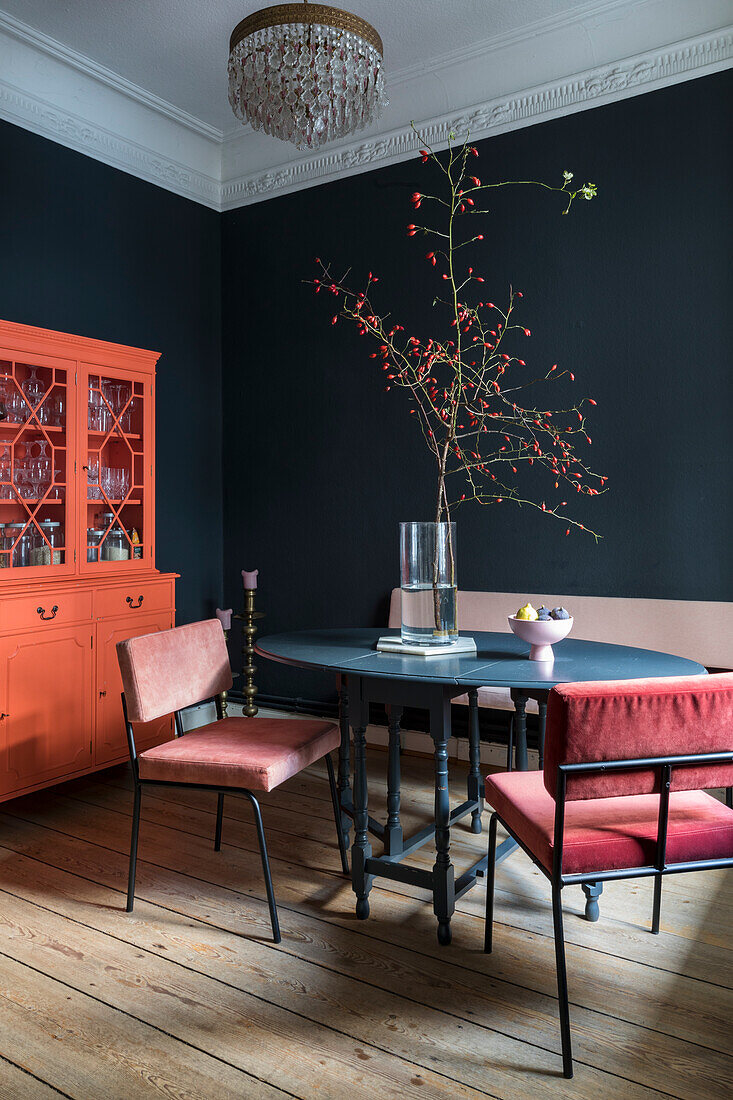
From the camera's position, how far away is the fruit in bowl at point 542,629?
98.3 inches

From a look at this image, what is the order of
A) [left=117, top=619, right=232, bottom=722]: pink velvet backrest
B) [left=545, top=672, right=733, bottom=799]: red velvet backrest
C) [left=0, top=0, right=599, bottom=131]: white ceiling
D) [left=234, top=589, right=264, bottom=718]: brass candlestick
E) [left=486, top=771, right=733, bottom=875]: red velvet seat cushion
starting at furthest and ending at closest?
[left=234, top=589, right=264, bottom=718]: brass candlestick
[left=0, top=0, right=599, bottom=131]: white ceiling
[left=117, top=619, right=232, bottom=722]: pink velvet backrest
[left=486, top=771, right=733, bottom=875]: red velvet seat cushion
[left=545, top=672, right=733, bottom=799]: red velvet backrest

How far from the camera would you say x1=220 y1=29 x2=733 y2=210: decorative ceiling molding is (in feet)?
11.9

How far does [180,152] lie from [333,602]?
9.42ft

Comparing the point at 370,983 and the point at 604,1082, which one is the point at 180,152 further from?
the point at 604,1082

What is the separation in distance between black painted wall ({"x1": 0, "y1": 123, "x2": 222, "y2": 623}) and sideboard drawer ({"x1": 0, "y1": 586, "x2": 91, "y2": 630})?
1073mm

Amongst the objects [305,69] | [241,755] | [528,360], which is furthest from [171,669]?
[528,360]

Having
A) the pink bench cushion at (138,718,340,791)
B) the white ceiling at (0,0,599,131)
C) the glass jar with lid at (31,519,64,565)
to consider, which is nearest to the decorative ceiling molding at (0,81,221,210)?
the white ceiling at (0,0,599,131)

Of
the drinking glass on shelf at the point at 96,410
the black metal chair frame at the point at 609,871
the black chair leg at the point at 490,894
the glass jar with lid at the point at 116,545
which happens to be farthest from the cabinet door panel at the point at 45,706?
the black metal chair frame at the point at 609,871

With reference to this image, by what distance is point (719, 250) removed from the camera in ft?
11.8

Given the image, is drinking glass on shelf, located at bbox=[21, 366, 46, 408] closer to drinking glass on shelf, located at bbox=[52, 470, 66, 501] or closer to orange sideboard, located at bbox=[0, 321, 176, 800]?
orange sideboard, located at bbox=[0, 321, 176, 800]

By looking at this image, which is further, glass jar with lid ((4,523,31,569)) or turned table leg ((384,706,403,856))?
glass jar with lid ((4,523,31,569))

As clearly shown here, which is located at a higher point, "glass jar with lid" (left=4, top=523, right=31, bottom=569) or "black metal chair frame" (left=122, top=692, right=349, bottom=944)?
"glass jar with lid" (left=4, top=523, right=31, bottom=569)

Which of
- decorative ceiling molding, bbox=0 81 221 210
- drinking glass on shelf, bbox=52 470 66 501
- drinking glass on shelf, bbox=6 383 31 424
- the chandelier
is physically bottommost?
drinking glass on shelf, bbox=52 470 66 501

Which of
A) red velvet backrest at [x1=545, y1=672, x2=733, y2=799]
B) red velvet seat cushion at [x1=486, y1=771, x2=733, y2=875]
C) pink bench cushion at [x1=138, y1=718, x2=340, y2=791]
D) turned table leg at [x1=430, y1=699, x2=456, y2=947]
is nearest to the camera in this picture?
red velvet backrest at [x1=545, y1=672, x2=733, y2=799]
